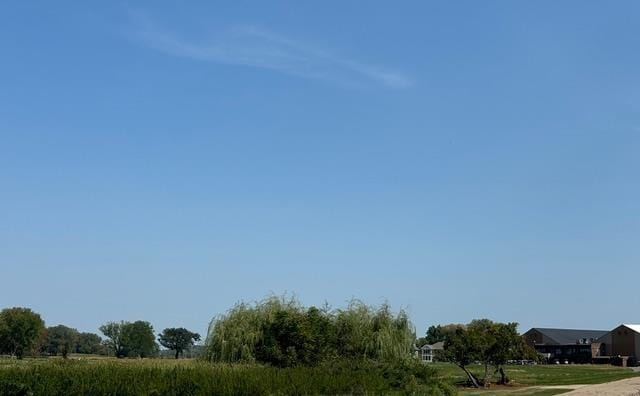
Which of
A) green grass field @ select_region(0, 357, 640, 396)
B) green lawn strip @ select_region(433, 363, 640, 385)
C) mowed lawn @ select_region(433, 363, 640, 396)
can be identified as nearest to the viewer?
green grass field @ select_region(0, 357, 640, 396)

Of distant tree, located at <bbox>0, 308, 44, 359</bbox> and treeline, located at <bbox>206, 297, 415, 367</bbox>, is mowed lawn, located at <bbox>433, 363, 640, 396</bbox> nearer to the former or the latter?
treeline, located at <bbox>206, 297, 415, 367</bbox>

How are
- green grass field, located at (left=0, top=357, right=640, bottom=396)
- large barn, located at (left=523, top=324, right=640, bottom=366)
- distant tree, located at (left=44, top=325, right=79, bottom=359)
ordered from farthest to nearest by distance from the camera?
1. distant tree, located at (left=44, top=325, right=79, bottom=359)
2. large barn, located at (left=523, top=324, right=640, bottom=366)
3. green grass field, located at (left=0, top=357, right=640, bottom=396)

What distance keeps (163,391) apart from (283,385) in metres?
3.82

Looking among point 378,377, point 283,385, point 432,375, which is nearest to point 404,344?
point 432,375

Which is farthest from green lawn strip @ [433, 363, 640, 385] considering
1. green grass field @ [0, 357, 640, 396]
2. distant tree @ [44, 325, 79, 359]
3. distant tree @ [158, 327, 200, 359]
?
distant tree @ [44, 325, 79, 359]

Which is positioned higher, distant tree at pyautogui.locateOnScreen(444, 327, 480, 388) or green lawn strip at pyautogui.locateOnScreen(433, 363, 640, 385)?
distant tree at pyautogui.locateOnScreen(444, 327, 480, 388)

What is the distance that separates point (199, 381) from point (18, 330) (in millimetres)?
91829

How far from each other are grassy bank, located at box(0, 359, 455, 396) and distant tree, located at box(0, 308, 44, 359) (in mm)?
82345

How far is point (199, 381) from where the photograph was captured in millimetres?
19250

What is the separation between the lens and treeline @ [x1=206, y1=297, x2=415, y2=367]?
31984mm

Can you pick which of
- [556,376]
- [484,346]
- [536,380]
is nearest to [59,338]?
[556,376]

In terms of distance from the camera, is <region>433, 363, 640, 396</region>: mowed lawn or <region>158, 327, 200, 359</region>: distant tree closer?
<region>433, 363, 640, 396</region>: mowed lawn

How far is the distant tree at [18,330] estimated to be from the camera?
10031 cm

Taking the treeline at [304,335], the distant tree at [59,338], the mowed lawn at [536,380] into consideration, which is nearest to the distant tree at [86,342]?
the distant tree at [59,338]
